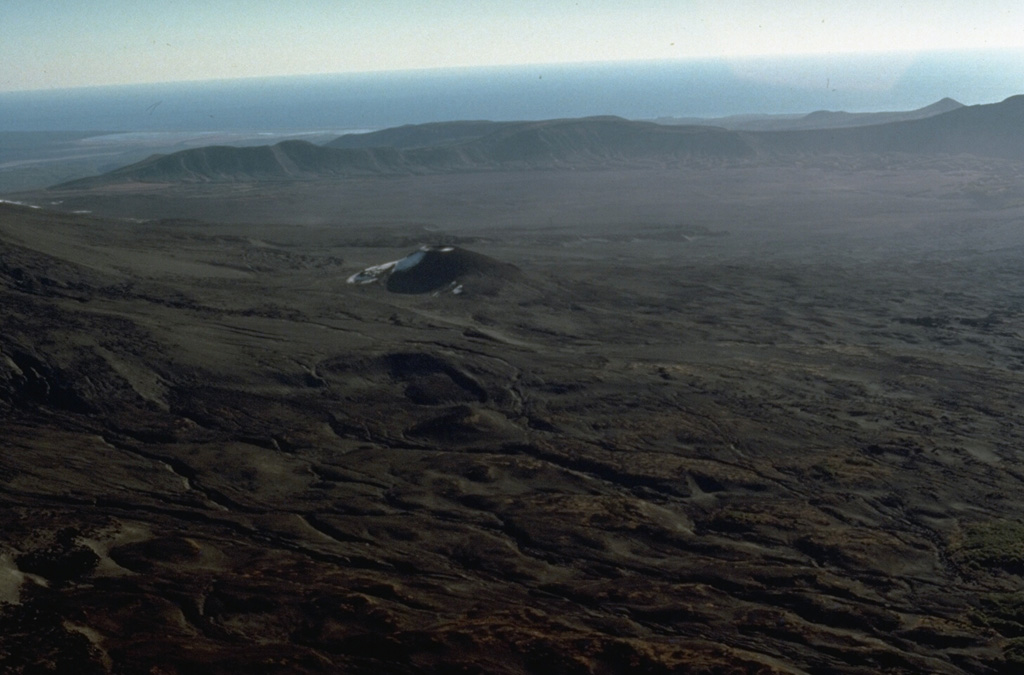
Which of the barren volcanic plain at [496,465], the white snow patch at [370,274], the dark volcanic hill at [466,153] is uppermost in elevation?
the dark volcanic hill at [466,153]

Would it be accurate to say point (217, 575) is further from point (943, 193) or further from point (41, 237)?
point (943, 193)

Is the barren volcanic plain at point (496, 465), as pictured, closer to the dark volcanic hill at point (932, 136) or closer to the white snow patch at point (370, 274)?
the white snow patch at point (370, 274)

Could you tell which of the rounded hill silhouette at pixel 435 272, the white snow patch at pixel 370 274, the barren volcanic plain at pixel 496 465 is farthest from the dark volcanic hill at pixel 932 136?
the white snow patch at pixel 370 274

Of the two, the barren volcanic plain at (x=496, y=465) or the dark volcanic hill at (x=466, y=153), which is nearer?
the barren volcanic plain at (x=496, y=465)

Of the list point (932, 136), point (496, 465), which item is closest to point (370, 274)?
point (496, 465)

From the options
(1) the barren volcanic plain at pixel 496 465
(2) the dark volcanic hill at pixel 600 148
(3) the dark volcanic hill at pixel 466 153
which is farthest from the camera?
(2) the dark volcanic hill at pixel 600 148

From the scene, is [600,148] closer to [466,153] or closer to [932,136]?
[466,153]

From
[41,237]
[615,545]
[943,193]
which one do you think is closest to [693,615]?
[615,545]

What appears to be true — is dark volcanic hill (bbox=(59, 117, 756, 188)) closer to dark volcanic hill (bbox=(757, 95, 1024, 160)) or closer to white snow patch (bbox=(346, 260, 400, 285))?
dark volcanic hill (bbox=(757, 95, 1024, 160))

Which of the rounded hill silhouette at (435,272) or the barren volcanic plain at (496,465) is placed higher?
the rounded hill silhouette at (435,272)
